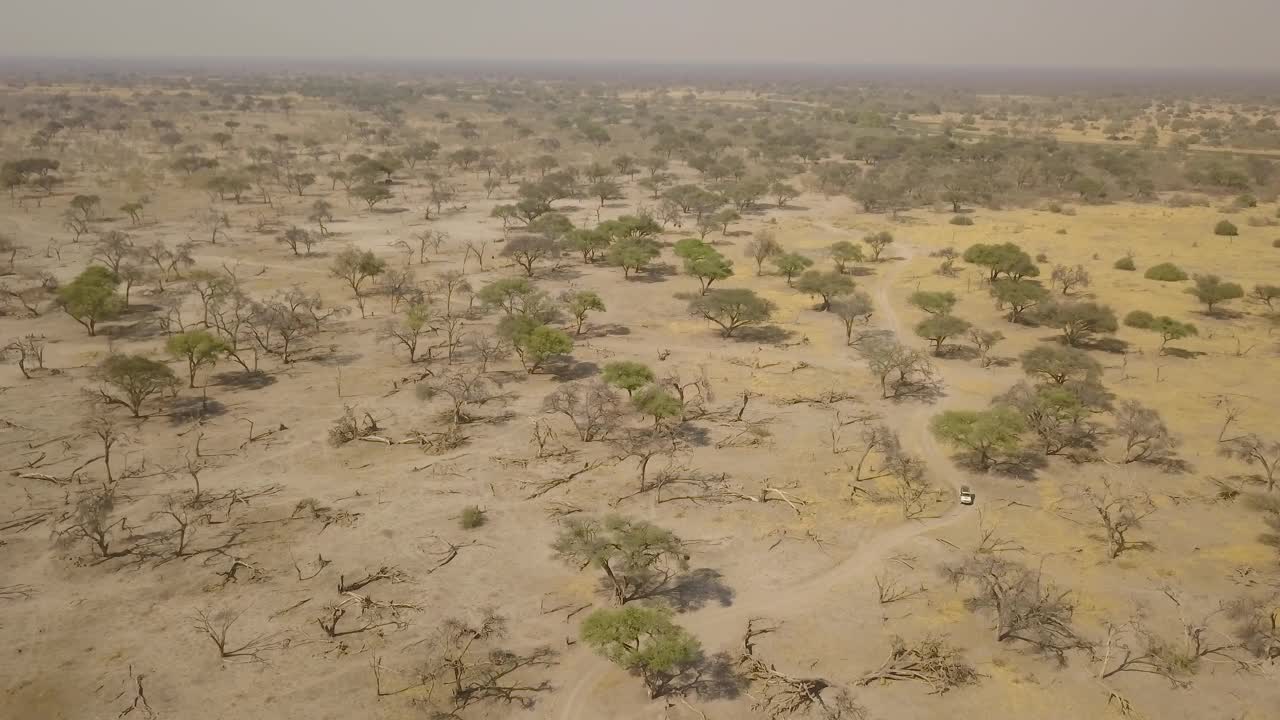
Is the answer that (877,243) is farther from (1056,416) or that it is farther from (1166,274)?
(1056,416)

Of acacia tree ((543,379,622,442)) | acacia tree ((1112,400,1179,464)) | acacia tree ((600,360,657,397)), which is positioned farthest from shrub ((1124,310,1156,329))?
acacia tree ((543,379,622,442))

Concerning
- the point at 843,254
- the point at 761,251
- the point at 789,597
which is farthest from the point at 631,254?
the point at 789,597

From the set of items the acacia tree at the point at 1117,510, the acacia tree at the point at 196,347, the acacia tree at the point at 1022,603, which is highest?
the acacia tree at the point at 196,347

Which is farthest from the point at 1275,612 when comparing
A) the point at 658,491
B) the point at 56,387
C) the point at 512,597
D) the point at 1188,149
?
the point at 1188,149

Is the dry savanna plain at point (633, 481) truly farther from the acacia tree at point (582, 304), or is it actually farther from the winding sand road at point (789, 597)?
the acacia tree at point (582, 304)

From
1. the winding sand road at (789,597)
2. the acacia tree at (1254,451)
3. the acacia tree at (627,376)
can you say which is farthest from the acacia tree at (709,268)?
the acacia tree at (1254,451)

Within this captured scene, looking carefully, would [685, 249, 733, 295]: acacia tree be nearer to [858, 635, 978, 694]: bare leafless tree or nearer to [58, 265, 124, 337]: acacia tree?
[858, 635, 978, 694]: bare leafless tree

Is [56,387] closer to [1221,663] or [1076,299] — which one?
[1221,663]
